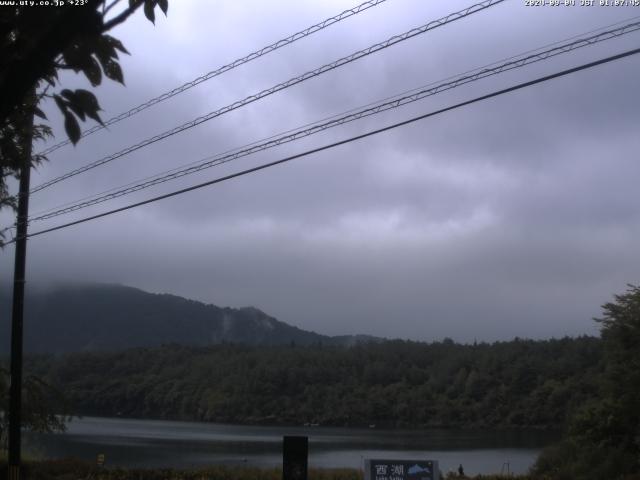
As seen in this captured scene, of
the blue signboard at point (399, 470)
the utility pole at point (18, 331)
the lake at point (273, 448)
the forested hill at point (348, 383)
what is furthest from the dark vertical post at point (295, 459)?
the forested hill at point (348, 383)

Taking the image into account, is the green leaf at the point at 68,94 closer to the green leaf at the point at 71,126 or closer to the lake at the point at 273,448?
the green leaf at the point at 71,126

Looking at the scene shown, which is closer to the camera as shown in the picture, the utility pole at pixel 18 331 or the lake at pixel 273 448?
the utility pole at pixel 18 331

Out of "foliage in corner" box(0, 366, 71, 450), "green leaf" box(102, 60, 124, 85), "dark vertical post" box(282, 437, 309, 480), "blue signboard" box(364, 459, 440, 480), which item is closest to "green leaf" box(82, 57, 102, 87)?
"green leaf" box(102, 60, 124, 85)

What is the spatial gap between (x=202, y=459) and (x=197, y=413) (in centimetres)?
5833

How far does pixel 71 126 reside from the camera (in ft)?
12.8

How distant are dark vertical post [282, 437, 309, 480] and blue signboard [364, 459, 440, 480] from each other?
42.3 inches

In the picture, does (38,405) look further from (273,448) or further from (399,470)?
(273,448)

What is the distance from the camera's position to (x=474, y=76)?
11.3 metres

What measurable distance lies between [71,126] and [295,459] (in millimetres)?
10507

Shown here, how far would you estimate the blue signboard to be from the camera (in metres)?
13.1

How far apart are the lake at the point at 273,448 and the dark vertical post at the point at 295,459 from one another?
20.9 meters

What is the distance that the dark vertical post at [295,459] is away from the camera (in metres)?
13.5

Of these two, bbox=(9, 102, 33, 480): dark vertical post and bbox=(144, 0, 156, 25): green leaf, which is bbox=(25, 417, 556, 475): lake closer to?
bbox=(9, 102, 33, 480): dark vertical post

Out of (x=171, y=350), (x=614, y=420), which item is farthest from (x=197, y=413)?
(x=614, y=420)
